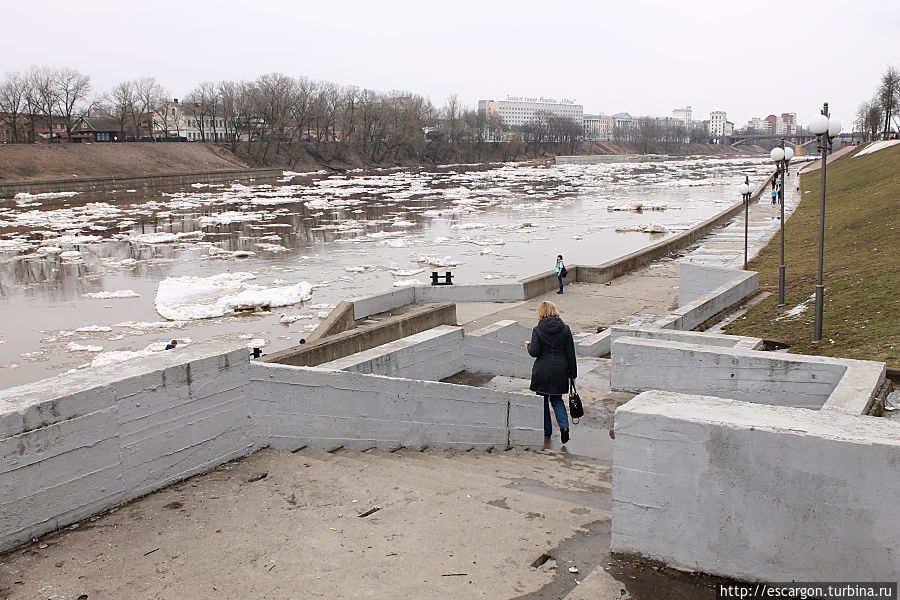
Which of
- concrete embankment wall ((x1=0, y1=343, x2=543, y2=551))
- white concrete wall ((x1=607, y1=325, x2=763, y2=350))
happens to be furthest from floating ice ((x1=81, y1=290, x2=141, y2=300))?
concrete embankment wall ((x1=0, y1=343, x2=543, y2=551))

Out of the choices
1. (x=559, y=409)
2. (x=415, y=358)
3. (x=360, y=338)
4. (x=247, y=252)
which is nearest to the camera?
(x=559, y=409)

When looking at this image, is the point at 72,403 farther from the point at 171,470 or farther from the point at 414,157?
the point at 414,157

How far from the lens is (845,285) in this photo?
49.1ft

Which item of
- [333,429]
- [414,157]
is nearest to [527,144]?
[414,157]

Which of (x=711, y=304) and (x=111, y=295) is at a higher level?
(x=711, y=304)

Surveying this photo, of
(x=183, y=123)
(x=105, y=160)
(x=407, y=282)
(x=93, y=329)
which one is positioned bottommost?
(x=93, y=329)

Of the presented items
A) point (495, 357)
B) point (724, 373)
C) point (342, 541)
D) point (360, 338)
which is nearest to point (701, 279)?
point (495, 357)

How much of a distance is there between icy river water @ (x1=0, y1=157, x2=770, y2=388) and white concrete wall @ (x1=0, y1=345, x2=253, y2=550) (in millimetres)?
11223

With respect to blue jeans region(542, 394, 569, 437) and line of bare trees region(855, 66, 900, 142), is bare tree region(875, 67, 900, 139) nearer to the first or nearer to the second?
line of bare trees region(855, 66, 900, 142)

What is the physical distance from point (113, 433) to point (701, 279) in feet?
51.8

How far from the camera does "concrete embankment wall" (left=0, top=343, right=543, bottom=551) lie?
4.54 m

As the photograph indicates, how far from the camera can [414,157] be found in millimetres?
142500

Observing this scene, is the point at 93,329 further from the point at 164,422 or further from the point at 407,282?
the point at 164,422

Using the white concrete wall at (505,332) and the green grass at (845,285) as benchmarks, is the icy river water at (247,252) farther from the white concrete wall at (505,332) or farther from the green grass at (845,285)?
the green grass at (845,285)
